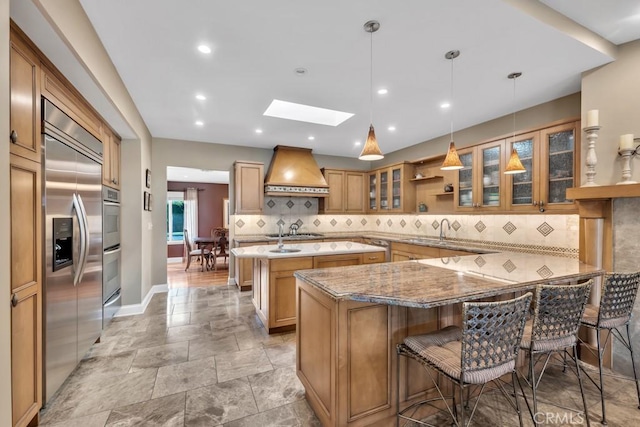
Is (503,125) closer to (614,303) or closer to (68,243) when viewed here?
(614,303)

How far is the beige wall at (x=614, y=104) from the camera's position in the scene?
2277mm

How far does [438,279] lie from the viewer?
1844 mm

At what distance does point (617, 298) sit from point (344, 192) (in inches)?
178

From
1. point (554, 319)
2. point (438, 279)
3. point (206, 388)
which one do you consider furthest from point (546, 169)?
point (206, 388)

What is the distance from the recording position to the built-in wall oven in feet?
9.93

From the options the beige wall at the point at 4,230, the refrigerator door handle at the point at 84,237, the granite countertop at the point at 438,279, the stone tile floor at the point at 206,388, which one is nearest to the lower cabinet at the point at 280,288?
the stone tile floor at the point at 206,388

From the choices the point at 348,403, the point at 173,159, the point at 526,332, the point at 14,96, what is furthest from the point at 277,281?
the point at 173,159

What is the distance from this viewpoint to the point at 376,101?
10.8ft

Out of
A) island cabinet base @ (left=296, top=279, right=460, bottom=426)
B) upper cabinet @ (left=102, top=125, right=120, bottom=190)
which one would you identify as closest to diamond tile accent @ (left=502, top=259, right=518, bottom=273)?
island cabinet base @ (left=296, top=279, right=460, bottom=426)

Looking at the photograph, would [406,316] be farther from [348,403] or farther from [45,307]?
[45,307]

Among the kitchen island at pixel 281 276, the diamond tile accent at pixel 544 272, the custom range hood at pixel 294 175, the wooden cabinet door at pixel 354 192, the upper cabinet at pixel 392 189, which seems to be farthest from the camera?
the wooden cabinet door at pixel 354 192

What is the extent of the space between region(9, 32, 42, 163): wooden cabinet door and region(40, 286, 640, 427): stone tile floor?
173 centimetres

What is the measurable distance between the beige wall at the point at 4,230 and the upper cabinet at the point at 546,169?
13.8 feet

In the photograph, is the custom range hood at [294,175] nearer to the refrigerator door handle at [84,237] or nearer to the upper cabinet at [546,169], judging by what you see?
the refrigerator door handle at [84,237]
